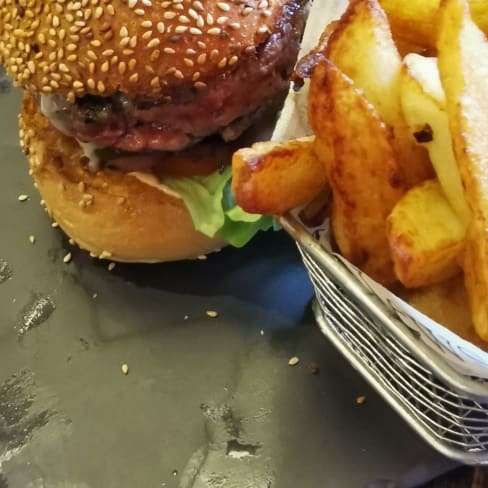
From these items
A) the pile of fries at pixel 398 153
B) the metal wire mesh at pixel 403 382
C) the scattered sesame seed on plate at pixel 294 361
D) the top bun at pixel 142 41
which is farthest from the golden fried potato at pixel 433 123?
the scattered sesame seed on plate at pixel 294 361

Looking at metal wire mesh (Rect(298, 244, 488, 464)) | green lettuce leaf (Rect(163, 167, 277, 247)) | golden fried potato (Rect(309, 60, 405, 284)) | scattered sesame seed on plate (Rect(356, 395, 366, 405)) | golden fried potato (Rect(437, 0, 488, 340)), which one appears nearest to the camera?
golden fried potato (Rect(437, 0, 488, 340))

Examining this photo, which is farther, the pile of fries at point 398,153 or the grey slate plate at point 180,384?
the grey slate plate at point 180,384

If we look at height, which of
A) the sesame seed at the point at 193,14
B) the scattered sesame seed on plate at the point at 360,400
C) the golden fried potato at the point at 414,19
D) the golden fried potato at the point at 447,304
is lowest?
the scattered sesame seed on plate at the point at 360,400

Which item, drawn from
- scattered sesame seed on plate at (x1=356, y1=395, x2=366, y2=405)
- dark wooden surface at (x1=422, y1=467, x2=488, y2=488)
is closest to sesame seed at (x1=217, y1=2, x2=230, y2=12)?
scattered sesame seed on plate at (x1=356, y1=395, x2=366, y2=405)

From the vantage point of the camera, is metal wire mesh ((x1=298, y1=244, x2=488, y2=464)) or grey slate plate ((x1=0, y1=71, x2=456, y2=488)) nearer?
metal wire mesh ((x1=298, y1=244, x2=488, y2=464))

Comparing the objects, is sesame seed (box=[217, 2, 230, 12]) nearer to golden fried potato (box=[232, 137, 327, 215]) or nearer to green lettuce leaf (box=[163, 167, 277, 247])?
green lettuce leaf (box=[163, 167, 277, 247])

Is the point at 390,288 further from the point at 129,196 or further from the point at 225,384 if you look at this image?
the point at 129,196

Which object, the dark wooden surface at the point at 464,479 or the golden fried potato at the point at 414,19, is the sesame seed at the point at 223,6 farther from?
the dark wooden surface at the point at 464,479

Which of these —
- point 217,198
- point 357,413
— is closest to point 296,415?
point 357,413
